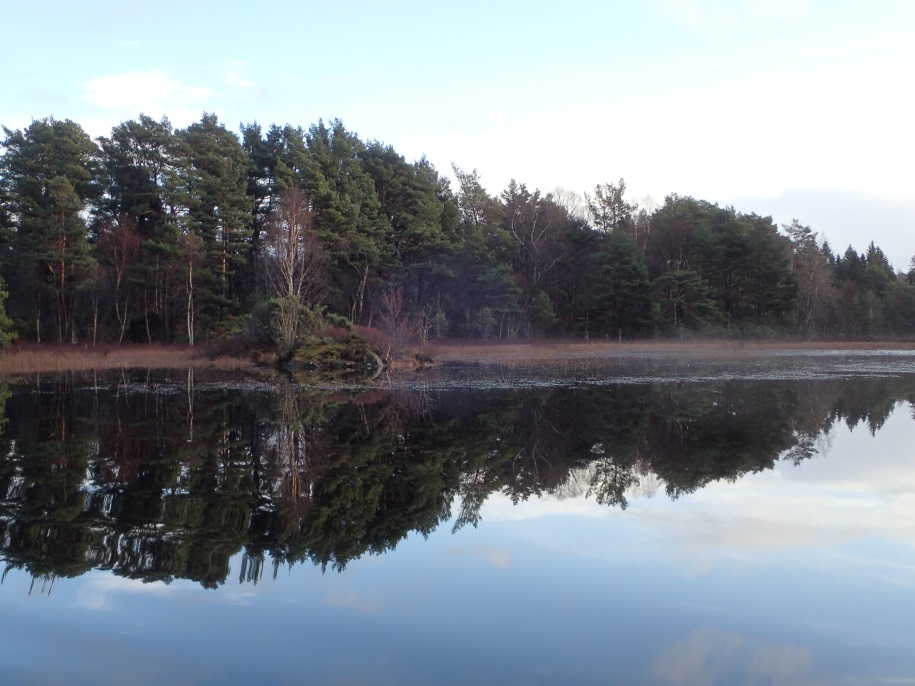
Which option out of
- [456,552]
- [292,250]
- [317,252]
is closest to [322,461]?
[456,552]

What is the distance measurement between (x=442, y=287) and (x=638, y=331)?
1560 centimetres

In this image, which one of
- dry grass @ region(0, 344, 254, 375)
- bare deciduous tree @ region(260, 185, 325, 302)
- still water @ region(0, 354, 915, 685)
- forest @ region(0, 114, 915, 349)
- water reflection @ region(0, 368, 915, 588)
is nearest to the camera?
still water @ region(0, 354, 915, 685)

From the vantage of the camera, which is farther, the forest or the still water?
the forest

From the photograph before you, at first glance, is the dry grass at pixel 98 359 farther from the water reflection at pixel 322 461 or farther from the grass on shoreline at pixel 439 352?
the water reflection at pixel 322 461

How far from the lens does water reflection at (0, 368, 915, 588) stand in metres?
7.09

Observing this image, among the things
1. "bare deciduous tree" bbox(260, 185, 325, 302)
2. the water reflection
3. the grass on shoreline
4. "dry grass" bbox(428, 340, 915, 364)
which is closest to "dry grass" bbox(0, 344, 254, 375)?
the grass on shoreline

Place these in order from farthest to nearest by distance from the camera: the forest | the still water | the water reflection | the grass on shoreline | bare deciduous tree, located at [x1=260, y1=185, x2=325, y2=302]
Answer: the forest
bare deciduous tree, located at [x1=260, y1=185, x2=325, y2=302]
the grass on shoreline
the water reflection
the still water

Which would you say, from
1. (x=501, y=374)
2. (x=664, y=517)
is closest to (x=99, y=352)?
(x=501, y=374)

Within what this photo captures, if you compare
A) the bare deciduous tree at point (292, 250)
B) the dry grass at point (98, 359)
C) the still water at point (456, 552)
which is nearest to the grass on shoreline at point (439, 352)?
the dry grass at point (98, 359)

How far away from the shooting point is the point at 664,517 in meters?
8.19

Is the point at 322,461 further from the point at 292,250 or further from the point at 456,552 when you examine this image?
the point at 292,250

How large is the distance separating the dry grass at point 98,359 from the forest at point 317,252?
1.37 m

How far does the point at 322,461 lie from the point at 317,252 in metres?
29.7

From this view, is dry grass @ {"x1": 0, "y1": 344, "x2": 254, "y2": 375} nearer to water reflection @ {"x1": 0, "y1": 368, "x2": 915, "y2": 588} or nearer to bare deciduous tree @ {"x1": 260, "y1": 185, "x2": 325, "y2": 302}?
bare deciduous tree @ {"x1": 260, "y1": 185, "x2": 325, "y2": 302}
